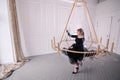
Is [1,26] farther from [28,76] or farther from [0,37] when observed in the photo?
[28,76]

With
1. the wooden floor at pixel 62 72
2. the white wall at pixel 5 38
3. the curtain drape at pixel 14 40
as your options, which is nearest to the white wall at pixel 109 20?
the wooden floor at pixel 62 72

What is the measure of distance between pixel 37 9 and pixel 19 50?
1.96 metres

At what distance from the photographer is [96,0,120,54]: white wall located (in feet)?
16.0

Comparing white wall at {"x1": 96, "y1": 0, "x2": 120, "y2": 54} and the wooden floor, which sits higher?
white wall at {"x1": 96, "y1": 0, "x2": 120, "y2": 54}

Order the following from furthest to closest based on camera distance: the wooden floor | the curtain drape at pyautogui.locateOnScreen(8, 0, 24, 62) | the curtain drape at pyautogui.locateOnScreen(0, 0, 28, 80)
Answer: the curtain drape at pyautogui.locateOnScreen(8, 0, 24, 62), the curtain drape at pyautogui.locateOnScreen(0, 0, 28, 80), the wooden floor

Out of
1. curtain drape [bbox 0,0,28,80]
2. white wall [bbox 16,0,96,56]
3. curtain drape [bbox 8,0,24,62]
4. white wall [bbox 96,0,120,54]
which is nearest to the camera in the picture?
curtain drape [bbox 0,0,28,80]

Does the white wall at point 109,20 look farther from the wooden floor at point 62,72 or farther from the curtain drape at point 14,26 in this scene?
the curtain drape at point 14,26

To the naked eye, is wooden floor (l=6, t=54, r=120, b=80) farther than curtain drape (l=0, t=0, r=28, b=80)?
No

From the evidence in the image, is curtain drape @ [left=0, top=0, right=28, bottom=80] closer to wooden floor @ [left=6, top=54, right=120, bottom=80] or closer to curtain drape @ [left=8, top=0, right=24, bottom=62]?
curtain drape @ [left=8, top=0, right=24, bottom=62]

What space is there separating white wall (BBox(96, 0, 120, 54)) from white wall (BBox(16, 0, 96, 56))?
2.07 meters

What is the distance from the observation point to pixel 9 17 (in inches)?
138

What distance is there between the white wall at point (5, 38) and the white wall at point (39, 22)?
25.8 inches

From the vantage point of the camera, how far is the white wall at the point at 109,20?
4875 millimetres

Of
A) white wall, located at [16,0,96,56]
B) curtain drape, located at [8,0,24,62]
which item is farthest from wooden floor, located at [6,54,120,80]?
white wall, located at [16,0,96,56]
